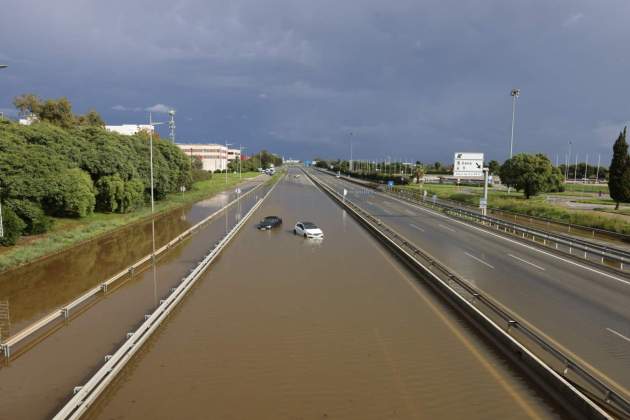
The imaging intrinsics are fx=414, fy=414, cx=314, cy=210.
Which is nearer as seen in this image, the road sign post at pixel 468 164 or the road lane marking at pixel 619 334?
the road lane marking at pixel 619 334

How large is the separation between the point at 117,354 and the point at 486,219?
34.7 metres

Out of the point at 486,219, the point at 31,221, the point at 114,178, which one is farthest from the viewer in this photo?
the point at 114,178

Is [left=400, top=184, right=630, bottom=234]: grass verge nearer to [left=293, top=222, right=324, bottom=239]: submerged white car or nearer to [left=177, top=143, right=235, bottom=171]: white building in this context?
[left=293, top=222, right=324, bottom=239]: submerged white car

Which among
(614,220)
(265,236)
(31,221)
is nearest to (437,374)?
(265,236)

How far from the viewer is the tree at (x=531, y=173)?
57.3m

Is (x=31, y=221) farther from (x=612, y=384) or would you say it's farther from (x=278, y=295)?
(x=612, y=384)

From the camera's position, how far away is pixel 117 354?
34.5 ft

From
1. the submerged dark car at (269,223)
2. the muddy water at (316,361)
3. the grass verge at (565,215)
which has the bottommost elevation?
the muddy water at (316,361)

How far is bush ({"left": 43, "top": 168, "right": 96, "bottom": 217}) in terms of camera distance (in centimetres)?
3192

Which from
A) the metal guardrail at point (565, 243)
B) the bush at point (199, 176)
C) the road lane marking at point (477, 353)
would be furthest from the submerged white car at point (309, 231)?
the bush at point (199, 176)

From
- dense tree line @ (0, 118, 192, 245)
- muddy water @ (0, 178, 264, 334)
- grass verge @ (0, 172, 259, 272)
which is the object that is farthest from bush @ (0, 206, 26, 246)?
muddy water @ (0, 178, 264, 334)

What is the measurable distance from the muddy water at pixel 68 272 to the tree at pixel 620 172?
51.7m

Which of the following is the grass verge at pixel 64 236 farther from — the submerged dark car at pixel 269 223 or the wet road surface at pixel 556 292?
the wet road surface at pixel 556 292

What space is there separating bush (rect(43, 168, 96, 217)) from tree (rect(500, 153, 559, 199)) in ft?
174
